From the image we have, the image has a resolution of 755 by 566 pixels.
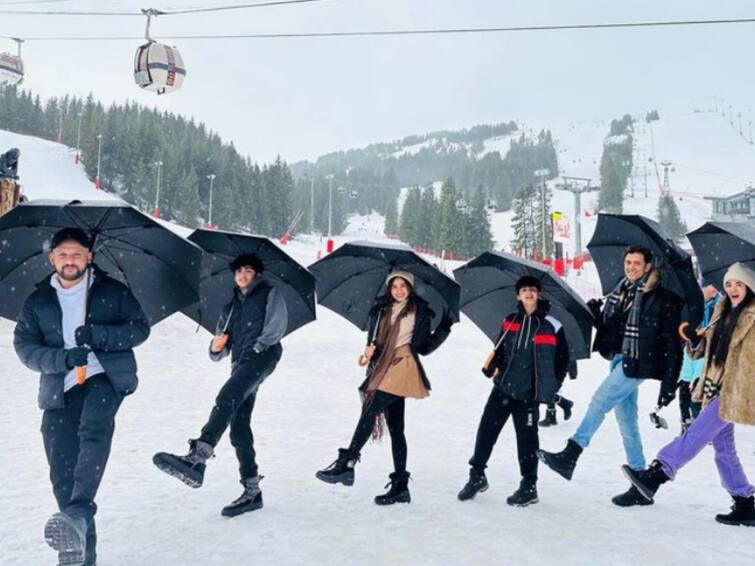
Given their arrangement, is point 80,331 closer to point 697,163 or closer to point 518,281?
point 518,281

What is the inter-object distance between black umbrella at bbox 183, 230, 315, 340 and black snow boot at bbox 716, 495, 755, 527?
3.46m

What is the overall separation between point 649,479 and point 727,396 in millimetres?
833

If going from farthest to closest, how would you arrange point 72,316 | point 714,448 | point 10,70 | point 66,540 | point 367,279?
point 10,70 → point 367,279 → point 714,448 → point 72,316 → point 66,540

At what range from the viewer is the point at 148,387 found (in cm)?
888

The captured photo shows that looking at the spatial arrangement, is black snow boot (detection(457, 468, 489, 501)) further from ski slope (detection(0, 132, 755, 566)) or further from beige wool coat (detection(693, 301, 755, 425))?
beige wool coat (detection(693, 301, 755, 425))

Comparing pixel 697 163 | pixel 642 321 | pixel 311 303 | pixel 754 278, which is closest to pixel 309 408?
pixel 311 303

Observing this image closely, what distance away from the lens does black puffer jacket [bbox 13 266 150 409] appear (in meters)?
3.43

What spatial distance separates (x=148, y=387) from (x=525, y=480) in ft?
20.5

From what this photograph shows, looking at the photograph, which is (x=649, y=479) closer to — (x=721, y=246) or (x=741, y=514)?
(x=741, y=514)

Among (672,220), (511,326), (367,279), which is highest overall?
(672,220)

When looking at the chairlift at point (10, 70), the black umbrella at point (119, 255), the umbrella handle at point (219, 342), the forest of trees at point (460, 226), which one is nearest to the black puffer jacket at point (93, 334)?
the black umbrella at point (119, 255)

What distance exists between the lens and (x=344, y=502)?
4.63m

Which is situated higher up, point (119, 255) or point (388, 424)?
point (119, 255)

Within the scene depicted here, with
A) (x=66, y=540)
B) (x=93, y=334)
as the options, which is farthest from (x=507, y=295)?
(x=66, y=540)
